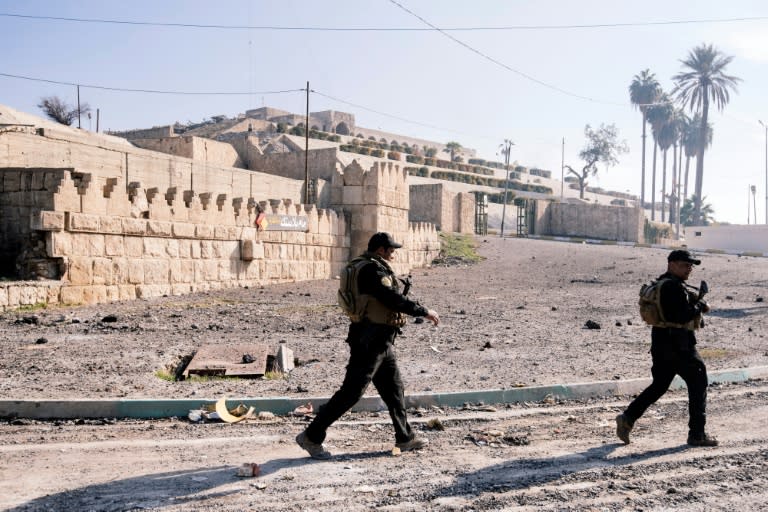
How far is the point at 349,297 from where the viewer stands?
5340 mm

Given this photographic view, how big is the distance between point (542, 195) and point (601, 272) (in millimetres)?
51223

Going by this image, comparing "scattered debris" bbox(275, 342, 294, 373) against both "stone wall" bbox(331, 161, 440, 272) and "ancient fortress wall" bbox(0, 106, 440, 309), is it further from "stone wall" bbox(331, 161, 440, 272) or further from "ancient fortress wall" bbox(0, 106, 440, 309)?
"stone wall" bbox(331, 161, 440, 272)

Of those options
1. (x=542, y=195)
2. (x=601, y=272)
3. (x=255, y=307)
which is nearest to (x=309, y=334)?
(x=255, y=307)

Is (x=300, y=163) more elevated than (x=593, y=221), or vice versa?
(x=300, y=163)

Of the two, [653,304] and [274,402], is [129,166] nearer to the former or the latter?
[274,402]

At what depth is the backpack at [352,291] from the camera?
5.30m

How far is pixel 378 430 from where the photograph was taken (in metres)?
6.31

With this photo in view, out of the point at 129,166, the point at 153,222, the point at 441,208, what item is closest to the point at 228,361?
the point at 153,222

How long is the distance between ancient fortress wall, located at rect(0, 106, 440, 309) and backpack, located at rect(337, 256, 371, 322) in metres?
9.85

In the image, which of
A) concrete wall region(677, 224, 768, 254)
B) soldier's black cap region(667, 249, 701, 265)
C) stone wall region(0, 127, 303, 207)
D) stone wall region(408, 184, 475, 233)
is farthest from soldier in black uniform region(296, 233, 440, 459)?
concrete wall region(677, 224, 768, 254)

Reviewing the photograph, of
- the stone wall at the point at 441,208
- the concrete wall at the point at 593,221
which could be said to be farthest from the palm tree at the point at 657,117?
the stone wall at the point at 441,208

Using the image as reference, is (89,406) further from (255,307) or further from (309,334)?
(255,307)

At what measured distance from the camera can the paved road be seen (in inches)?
171

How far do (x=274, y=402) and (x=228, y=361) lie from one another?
7.12 ft
